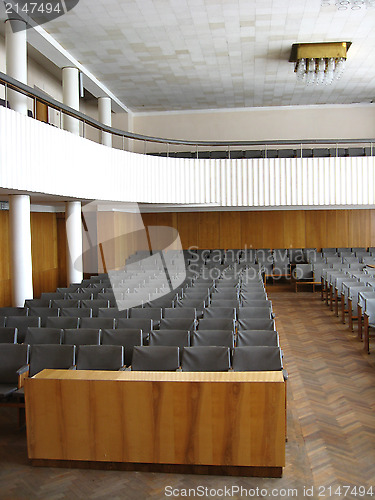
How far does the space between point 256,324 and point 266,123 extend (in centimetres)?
1401

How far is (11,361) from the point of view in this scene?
18.8ft

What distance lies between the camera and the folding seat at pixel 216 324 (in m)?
7.04

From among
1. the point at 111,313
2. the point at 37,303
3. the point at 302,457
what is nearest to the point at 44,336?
the point at 111,313

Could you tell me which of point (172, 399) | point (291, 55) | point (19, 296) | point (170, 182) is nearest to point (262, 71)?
point (291, 55)

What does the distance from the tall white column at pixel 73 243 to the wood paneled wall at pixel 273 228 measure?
25.0 ft

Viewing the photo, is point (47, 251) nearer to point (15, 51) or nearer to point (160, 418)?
point (15, 51)

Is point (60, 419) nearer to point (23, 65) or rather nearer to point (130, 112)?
point (23, 65)

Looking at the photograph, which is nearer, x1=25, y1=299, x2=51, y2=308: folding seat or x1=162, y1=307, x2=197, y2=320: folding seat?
x1=162, y1=307, x2=197, y2=320: folding seat

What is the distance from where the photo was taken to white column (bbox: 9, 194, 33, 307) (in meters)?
9.32

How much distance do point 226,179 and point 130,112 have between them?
23.0ft

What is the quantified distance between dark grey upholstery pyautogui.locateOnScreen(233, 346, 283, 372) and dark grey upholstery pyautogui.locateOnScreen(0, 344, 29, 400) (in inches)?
95.9

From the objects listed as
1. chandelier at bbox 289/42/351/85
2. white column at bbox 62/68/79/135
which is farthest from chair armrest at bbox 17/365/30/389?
chandelier at bbox 289/42/351/85

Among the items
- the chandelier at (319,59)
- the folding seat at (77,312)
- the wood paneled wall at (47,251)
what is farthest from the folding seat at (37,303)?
the chandelier at (319,59)

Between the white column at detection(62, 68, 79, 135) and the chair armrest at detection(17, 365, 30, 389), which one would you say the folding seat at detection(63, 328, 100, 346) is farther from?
the white column at detection(62, 68, 79, 135)
